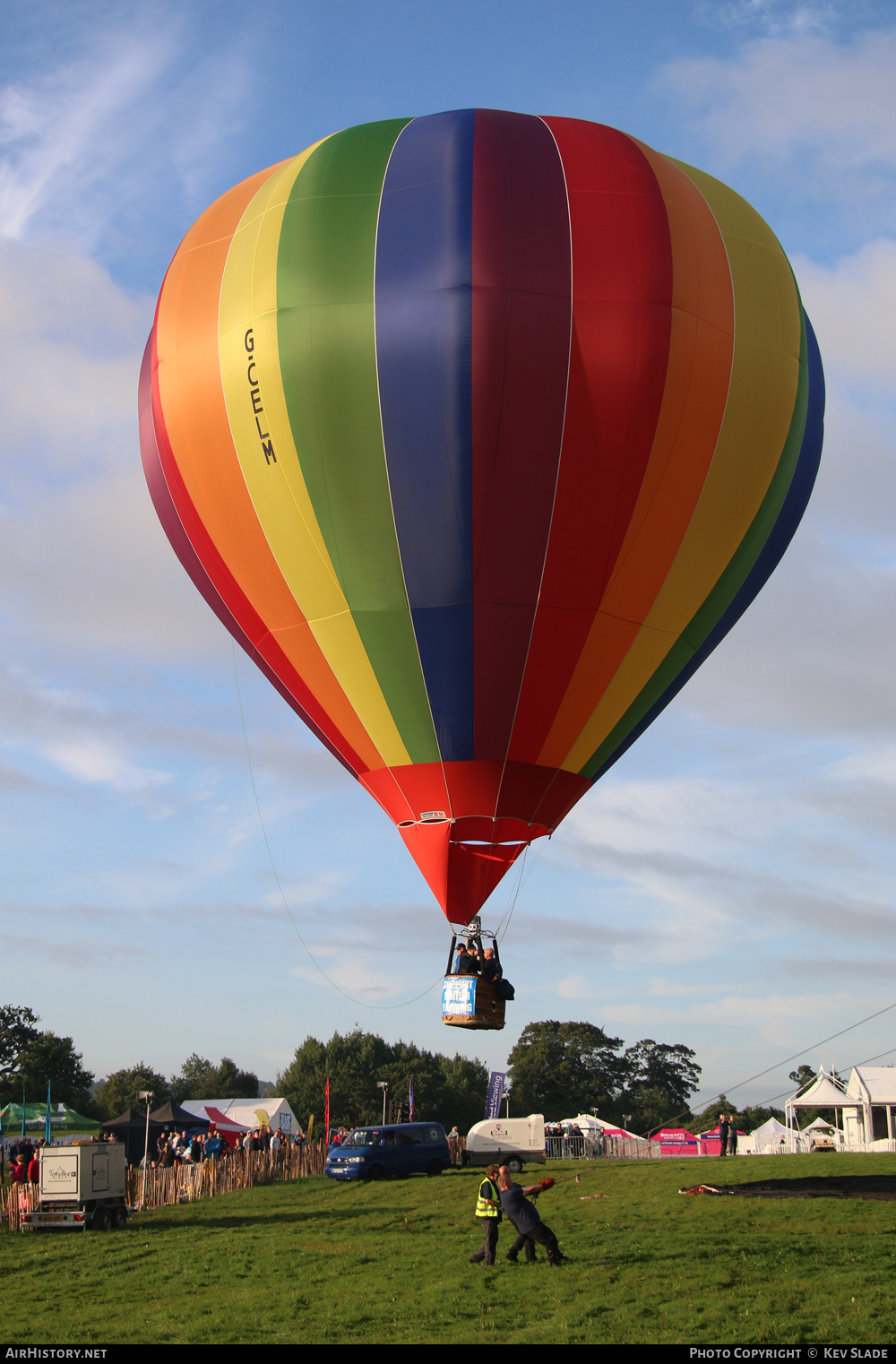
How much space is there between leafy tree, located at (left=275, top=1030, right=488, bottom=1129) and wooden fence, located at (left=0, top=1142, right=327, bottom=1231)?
5306cm

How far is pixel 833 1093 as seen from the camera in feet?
139

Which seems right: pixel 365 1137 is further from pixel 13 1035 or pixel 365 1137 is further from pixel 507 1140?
pixel 13 1035

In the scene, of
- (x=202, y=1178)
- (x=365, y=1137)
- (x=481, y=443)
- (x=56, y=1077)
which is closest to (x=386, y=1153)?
(x=365, y=1137)

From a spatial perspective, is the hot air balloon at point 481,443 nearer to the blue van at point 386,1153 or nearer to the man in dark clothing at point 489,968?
the man in dark clothing at point 489,968

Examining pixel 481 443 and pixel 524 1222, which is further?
pixel 481 443

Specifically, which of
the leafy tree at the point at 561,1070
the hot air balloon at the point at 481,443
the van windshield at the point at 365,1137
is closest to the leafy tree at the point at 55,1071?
the leafy tree at the point at 561,1070

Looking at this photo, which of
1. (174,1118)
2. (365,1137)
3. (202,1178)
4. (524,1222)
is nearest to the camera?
(524,1222)

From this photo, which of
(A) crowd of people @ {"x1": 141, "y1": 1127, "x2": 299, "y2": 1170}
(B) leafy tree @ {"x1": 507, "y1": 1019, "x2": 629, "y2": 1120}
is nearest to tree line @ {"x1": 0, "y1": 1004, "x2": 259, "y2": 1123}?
(B) leafy tree @ {"x1": 507, "y1": 1019, "x2": 629, "y2": 1120}

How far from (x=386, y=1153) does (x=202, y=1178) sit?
378 centimetres

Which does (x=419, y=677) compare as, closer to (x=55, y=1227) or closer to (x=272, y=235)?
(x=272, y=235)

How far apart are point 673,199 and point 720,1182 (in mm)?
14962

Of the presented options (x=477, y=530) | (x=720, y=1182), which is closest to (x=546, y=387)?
(x=477, y=530)

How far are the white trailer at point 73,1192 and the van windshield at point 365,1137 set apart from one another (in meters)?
7.02

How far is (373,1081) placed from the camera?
84688mm
